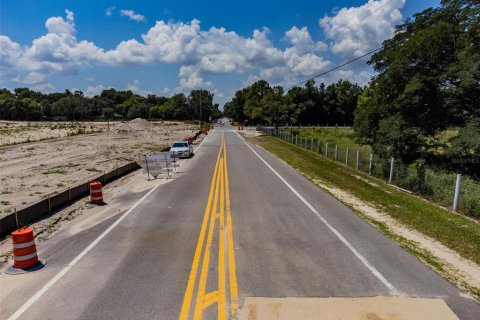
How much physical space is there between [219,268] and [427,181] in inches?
551

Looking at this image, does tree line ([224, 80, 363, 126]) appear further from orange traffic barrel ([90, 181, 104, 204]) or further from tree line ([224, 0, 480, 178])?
orange traffic barrel ([90, 181, 104, 204])

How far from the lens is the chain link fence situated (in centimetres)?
1411

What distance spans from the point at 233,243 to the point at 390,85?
1953 centimetres

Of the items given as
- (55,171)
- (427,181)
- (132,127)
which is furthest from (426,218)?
(132,127)

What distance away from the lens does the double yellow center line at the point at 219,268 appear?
600 centimetres

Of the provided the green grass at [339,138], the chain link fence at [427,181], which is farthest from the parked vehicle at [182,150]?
the green grass at [339,138]

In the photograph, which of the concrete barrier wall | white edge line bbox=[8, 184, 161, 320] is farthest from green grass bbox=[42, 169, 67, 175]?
white edge line bbox=[8, 184, 161, 320]

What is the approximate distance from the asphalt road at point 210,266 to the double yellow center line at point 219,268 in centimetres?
2

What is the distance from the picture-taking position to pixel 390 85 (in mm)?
24234

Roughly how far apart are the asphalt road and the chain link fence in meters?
5.10

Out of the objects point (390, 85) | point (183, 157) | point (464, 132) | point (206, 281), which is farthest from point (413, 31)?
point (206, 281)

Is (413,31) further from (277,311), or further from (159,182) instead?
(277,311)

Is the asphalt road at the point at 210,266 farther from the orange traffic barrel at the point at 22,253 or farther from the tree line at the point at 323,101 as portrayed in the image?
the tree line at the point at 323,101

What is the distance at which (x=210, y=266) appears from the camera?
7672mm
